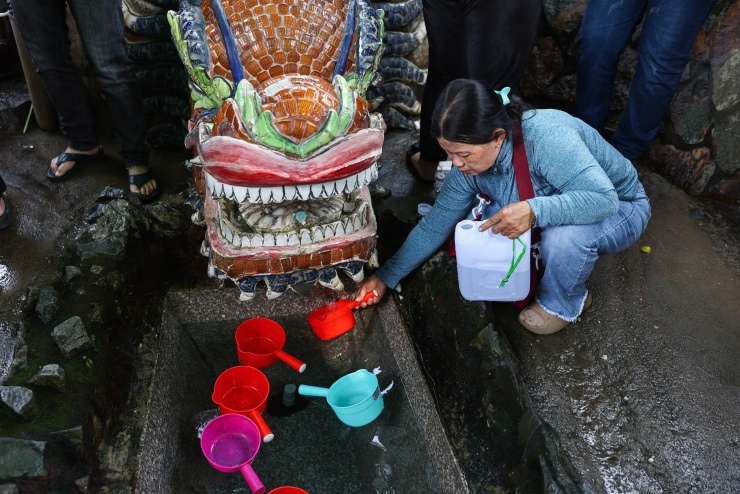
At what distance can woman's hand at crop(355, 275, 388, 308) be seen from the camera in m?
2.84

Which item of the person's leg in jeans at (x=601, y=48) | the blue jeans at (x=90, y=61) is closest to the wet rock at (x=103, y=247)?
the blue jeans at (x=90, y=61)

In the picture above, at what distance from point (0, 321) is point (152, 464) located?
982mm

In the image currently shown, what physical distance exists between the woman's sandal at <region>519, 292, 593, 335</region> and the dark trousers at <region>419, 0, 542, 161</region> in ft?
3.61

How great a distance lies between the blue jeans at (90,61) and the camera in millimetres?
2920

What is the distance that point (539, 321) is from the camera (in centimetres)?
261

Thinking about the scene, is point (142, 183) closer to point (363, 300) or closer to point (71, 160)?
point (71, 160)

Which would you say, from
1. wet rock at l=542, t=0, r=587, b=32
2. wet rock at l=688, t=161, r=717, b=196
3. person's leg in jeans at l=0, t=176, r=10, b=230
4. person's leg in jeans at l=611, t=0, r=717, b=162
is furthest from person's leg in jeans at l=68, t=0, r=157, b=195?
wet rock at l=688, t=161, r=717, b=196

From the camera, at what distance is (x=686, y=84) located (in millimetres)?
3510

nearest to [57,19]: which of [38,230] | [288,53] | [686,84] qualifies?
[38,230]

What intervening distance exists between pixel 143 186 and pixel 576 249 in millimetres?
2303

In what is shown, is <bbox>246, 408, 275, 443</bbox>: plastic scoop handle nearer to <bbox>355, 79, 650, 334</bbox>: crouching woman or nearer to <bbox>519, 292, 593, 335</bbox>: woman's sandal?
<bbox>355, 79, 650, 334</bbox>: crouching woman

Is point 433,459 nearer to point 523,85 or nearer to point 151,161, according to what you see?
point 151,161

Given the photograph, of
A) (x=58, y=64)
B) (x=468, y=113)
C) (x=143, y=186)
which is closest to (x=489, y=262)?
(x=468, y=113)

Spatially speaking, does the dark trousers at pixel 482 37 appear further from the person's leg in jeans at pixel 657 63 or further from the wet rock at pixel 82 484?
the wet rock at pixel 82 484
